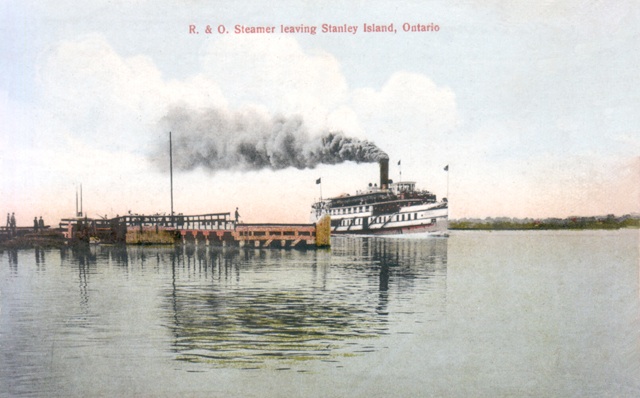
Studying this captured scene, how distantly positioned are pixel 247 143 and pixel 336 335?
2.34 m

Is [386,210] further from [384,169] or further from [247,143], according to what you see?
[247,143]

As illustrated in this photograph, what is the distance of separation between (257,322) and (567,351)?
3.07m

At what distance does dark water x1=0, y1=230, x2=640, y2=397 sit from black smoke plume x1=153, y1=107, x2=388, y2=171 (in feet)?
5.61

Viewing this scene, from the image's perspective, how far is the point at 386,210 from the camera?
1199cm

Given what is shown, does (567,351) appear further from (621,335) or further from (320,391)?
(320,391)

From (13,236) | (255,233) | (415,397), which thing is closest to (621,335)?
(415,397)

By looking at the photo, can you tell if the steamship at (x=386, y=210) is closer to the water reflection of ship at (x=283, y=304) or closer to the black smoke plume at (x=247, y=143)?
the black smoke plume at (x=247, y=143)

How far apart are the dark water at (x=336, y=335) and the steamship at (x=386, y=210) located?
1.15 meters

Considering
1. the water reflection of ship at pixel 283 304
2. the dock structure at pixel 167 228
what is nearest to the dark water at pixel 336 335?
the water reflection of ship at pixel 283 304

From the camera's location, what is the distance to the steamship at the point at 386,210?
727cm

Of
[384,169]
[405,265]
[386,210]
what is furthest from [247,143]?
[386,210]

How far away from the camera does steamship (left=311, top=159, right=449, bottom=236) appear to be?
7.27 metres

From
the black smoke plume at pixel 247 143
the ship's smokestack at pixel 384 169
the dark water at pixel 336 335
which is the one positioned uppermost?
the black smoke plume at pixel 247 143

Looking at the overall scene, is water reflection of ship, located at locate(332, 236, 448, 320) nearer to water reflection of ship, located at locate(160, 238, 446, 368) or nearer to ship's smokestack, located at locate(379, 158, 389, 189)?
water reflection of ship, located at locate(160, 238, 446, 368)
